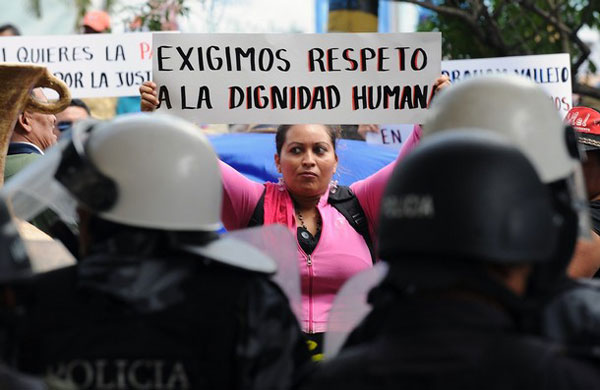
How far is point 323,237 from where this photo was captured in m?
4.74

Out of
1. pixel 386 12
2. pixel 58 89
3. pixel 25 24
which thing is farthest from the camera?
pixel 25 24

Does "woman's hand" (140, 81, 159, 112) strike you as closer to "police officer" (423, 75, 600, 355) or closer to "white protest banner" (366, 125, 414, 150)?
"police officer" (423, 75, 600, 355)

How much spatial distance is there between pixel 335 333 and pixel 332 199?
199cm

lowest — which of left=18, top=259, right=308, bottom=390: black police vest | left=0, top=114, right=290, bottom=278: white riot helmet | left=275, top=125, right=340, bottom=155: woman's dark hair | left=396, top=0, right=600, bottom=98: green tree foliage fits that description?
left=18, top=259, right=308, bottom=390: black police vest

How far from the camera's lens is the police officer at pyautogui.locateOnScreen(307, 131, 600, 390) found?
2.18 meters

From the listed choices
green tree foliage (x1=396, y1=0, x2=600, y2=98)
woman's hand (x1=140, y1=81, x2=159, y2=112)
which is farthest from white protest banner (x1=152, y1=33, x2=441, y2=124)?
green tree foliage (x1=396, y1=0, x2=600, y2=98)

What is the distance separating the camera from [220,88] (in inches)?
204

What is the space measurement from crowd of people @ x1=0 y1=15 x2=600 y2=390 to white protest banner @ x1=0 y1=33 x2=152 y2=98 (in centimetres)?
411

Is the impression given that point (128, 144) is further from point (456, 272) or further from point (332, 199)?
point (332, 199)

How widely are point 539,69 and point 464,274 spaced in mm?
5049

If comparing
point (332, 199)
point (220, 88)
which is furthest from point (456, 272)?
point (220, 88)

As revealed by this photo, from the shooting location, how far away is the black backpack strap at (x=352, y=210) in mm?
4785

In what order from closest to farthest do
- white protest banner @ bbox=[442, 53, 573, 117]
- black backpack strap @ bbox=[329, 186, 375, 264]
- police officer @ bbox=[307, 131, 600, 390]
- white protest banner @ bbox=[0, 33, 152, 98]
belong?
police officer @ bbox=[307, 131, 600, 390] → black backpack strap @ bbox=[329, 186, 375, 264] → white protest banner @ bbox=[442, 53, 573, 117] → white protest banner @ bbox=[0, 33, 152, 98]

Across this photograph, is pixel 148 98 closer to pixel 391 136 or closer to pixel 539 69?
pixel 539 69
